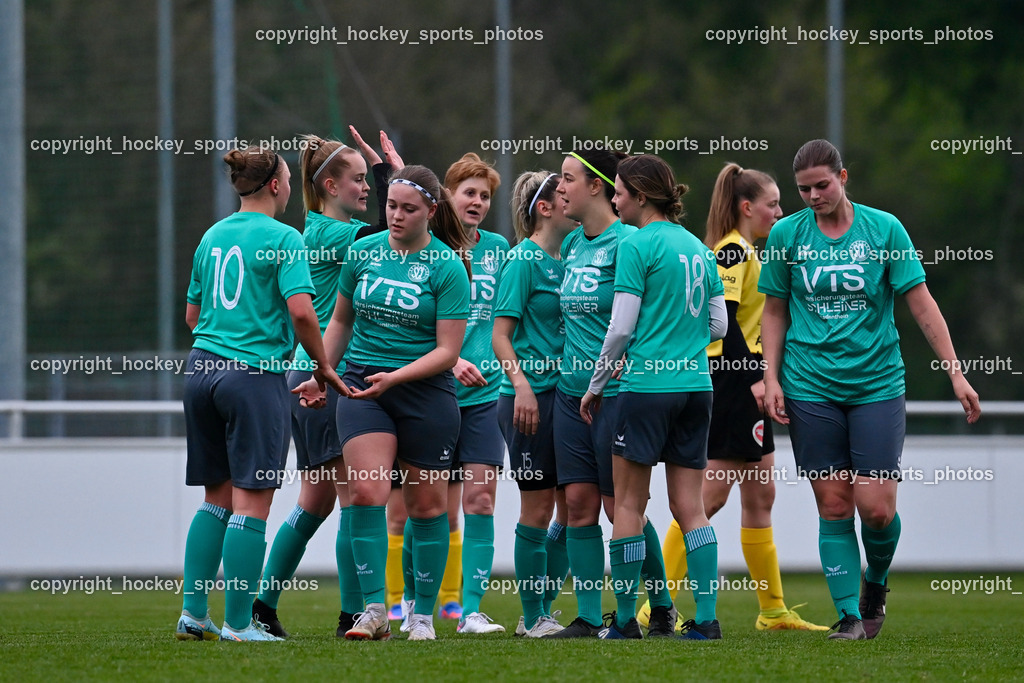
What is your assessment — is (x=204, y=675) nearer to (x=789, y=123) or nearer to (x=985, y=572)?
(x=985, y=572)

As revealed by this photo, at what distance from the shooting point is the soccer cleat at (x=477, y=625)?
6.03 meters

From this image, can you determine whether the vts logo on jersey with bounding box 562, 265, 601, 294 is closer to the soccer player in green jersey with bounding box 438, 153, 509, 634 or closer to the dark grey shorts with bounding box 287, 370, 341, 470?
the soccer player in green jersey with bounding box 438, 153, 509, 634

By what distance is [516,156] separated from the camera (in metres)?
13.2

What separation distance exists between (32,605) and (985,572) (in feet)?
22.6

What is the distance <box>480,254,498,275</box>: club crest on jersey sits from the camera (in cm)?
671

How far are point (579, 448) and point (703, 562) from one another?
0.67 metres

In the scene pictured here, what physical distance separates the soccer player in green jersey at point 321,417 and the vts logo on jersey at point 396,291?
46cm

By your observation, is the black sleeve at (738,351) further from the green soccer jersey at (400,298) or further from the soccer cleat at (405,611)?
the soccer cleat at (405,611)

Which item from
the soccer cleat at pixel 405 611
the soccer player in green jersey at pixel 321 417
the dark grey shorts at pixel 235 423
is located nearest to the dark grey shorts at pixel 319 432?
the soccer player in green jersey at pixel 321 417

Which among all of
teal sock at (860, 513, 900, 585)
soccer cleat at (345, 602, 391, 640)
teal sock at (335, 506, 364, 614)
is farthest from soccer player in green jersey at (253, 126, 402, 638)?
teal sock at (860, 513, 900, 585)

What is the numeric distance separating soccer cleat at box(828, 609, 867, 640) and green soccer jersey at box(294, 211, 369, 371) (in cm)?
249

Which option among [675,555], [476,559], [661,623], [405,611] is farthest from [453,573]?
[661,623]

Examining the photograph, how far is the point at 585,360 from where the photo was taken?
5645 millimetres

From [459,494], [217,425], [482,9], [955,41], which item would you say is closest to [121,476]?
[459,494]
